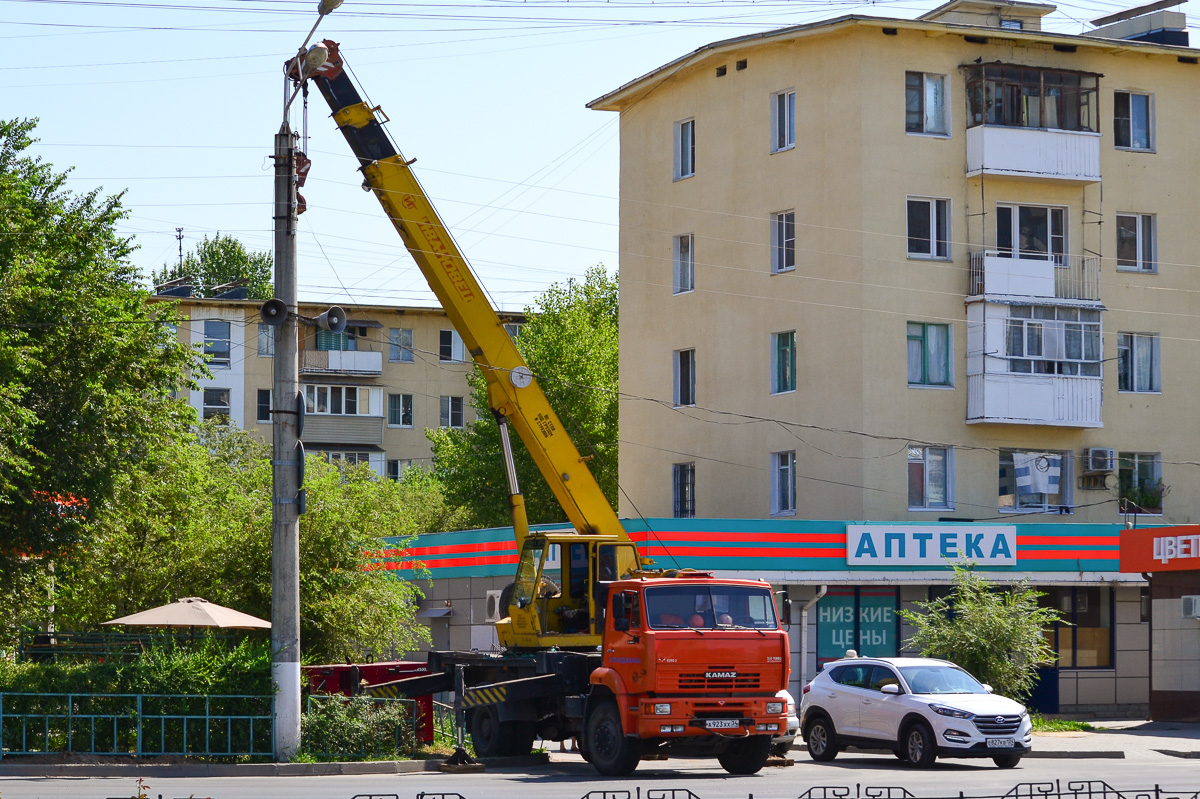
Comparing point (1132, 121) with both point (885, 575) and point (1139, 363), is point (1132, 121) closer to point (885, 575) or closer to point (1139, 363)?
point (1139, 363)

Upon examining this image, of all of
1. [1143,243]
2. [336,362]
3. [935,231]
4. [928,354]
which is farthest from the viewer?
[336,362]

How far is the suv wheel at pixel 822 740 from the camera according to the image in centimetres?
2503

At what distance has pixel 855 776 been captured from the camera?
2127 centimetres

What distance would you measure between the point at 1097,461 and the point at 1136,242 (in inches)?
244

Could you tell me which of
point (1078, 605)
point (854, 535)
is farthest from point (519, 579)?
point (1078, 605)

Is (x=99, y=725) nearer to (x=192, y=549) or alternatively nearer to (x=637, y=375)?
(x=192, y=549)

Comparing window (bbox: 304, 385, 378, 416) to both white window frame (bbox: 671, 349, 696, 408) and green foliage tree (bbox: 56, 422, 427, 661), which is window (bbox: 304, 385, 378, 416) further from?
green foliage tree (bbox: 56, 422, 427, 661)

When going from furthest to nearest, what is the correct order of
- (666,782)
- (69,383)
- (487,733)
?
1. (69,383)
2. (487,733)
3. (666,782)

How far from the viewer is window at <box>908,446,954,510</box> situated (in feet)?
128

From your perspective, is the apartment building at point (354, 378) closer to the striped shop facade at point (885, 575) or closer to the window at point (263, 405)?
the window at point (263, 405)

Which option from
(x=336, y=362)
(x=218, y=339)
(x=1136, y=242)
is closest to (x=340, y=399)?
(x=336, y=362)

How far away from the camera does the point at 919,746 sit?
76.2 feet

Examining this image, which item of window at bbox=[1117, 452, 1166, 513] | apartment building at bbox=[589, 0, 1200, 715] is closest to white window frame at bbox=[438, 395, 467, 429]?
apartment building at bbox=[589, 0, 1200, 715]

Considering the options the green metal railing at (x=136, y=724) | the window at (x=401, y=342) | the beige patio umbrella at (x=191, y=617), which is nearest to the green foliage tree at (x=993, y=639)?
the beige patio umbrella at (x=191, y=617)
